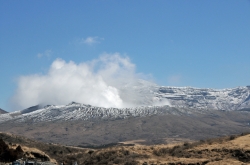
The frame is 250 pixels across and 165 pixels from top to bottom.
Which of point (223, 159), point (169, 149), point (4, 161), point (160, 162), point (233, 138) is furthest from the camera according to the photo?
point (169, 149)

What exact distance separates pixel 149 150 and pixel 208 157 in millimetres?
16273

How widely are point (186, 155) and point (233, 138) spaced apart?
8.24m

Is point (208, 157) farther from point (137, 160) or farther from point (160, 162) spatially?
point (137, 160)

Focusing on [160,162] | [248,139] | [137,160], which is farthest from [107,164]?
[248,139]

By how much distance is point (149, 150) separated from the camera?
7531cm

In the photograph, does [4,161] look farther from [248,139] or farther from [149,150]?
[248,139]

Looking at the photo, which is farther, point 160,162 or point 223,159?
point 160,162

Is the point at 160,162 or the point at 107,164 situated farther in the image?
the point at 107,164

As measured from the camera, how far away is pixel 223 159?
57469mm

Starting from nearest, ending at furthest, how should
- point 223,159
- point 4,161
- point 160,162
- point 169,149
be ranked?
point 4,161 < point 223,159 < point 160,162 < point 169,149

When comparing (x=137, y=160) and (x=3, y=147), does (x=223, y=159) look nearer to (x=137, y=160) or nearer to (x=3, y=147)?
(x=137, y=160)

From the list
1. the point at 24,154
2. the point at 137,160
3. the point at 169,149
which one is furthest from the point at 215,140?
the point at 24,154

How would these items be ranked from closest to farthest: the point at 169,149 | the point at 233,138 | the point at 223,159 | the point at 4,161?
the point at 4,161 < the point at 223,159 < the point at 233,138 < the point at 169,149

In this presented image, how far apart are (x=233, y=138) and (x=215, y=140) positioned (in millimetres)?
2879
